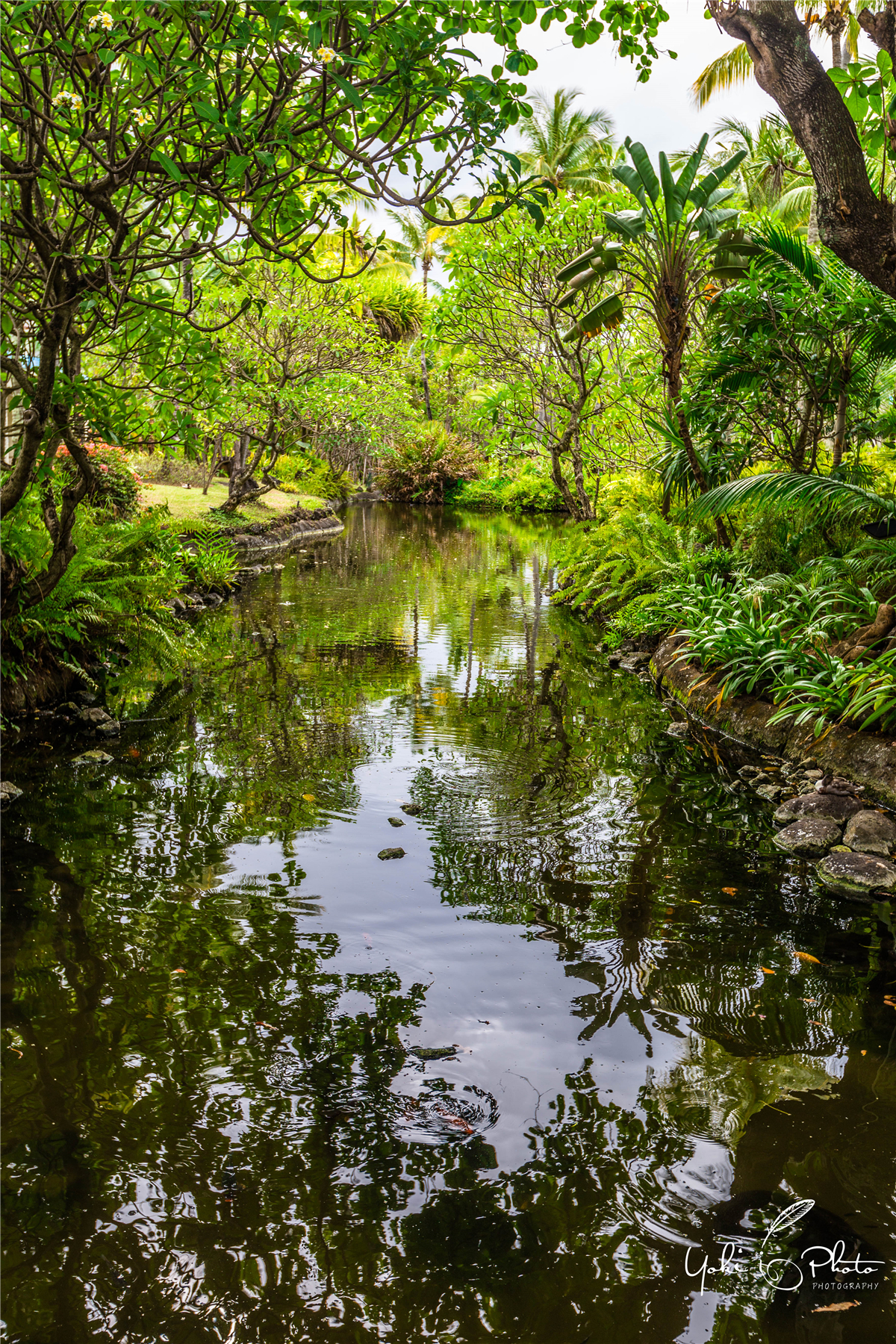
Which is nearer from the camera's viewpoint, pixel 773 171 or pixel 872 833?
pixel 872 833

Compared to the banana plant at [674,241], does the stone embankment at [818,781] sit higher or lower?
lower

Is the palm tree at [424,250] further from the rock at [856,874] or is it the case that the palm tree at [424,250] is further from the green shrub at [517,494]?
the rock at [856,874]

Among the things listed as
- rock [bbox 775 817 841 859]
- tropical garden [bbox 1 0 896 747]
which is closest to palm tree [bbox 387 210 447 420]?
tropical garden [bbox 1 0 896 747]

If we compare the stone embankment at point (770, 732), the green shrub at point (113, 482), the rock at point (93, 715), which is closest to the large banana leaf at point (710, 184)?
the stone embankment at point (770, 732)

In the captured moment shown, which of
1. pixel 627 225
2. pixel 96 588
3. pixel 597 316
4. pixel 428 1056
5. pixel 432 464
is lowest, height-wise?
pixel 428 1056

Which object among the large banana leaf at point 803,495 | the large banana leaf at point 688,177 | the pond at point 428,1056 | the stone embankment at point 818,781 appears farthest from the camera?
the large banana leaf at point 688,177

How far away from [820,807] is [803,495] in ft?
12.2

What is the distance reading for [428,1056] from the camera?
3.42 meters

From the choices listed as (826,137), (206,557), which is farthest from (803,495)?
(206,557)

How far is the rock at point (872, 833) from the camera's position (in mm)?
5324

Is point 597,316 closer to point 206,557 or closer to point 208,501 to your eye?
point 206,557

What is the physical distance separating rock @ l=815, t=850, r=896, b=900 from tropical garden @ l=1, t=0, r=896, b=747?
1316 mm

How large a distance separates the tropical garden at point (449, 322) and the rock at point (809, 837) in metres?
0.99

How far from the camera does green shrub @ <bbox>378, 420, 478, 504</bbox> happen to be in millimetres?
42688
